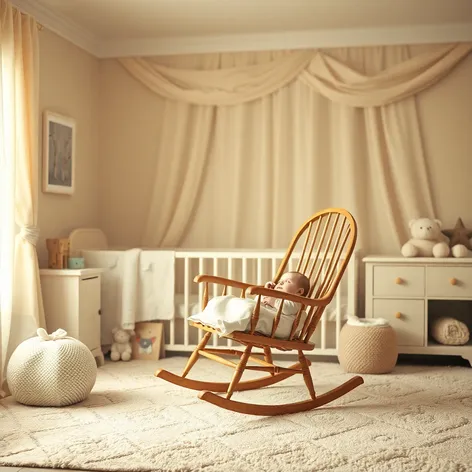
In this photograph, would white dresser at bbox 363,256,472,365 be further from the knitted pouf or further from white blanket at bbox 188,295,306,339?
the knitted pouf

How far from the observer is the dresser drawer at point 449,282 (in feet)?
13.3

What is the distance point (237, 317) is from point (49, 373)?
0.89 metres

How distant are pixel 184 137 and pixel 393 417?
2642mm

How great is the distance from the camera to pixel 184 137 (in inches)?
191

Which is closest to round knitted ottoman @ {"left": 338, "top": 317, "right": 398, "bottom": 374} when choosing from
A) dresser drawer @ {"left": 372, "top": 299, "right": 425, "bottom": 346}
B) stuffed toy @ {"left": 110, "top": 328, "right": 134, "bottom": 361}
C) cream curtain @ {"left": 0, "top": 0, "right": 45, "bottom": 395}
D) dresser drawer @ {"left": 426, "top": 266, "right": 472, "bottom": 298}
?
dresser drawer @ {"left": 372, "top": 299, "right": 425, "bottom": 346}

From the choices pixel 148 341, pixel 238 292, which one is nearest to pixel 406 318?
pixel 238 292

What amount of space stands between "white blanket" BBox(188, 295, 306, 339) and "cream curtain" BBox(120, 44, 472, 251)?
165 centimetres

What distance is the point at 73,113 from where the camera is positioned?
4.62 metres

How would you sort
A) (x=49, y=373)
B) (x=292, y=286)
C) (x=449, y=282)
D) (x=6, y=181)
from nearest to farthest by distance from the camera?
1. (x=49, y=373)
2. (x=292, y=286)
3. (x=6, y=181)
4. (x=449, y=282)

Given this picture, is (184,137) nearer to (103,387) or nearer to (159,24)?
(159,24)

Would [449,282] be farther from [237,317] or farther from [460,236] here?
[237,317]

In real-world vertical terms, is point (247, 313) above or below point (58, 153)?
below

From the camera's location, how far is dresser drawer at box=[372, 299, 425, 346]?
4.11 m

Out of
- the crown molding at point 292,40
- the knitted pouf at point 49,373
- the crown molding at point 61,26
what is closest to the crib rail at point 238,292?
the knitted pouf at point 49,373
